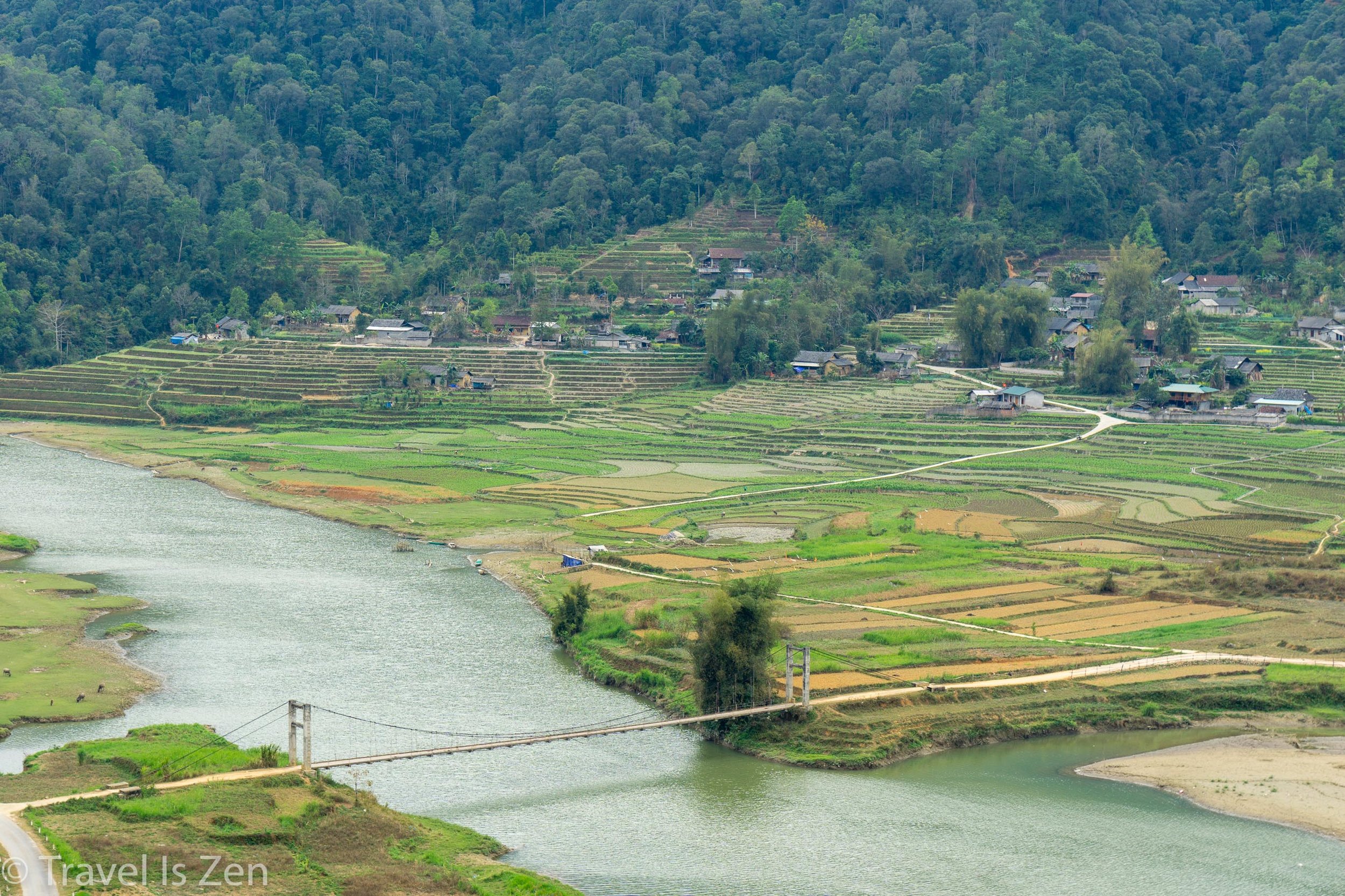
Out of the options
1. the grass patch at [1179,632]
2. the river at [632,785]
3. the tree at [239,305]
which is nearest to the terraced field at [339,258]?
the tree at [239,305]

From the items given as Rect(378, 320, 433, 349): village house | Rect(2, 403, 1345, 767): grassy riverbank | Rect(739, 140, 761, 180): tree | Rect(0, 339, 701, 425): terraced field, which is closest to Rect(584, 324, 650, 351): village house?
Rect(0, 339, 701, 425): terraced field

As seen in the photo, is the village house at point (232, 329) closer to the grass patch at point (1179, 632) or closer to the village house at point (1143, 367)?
the village house at point (1143, 367)

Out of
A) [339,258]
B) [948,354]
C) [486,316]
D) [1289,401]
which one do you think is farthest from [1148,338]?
[339,258]

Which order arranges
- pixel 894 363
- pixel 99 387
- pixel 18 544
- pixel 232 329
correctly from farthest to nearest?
pixel 232 329
pixel 99 387
pixel 894 363
pixel 18 544

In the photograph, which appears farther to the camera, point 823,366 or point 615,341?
point 615,341

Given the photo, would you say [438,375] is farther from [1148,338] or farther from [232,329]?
[1148,338]

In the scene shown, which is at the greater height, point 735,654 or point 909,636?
point 735,654
